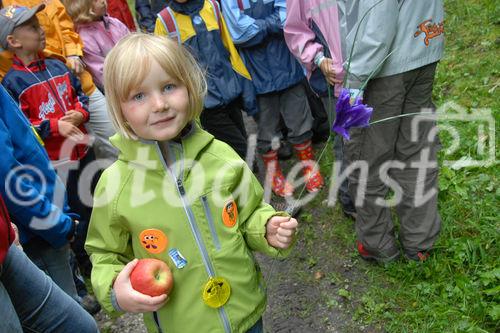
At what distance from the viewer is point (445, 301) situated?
2.89m

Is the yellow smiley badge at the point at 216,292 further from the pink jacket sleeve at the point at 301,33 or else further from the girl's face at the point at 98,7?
the girl's face at the point at 98,7

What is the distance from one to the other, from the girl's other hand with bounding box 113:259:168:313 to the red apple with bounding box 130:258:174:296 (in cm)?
2

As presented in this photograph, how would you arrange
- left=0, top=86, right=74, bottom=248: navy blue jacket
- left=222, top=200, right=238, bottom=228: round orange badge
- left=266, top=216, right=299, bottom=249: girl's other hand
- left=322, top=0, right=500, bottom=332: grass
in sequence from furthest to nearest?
left=322, top=0, right=500, bottom=332: grass, left=0, top=86, right=74, bottom=248: navy blue jacket, left=222, top=200, right=238, bottom=228: round orange badge, left=266, top=216, right=299, bottom=249: girl's other hand

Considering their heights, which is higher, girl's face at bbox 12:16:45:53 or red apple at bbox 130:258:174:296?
girl's face at bbox 12:16:45:53

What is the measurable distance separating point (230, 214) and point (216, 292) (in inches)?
11.6

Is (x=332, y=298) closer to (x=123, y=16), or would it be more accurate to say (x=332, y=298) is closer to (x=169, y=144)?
(x=169, y=144)

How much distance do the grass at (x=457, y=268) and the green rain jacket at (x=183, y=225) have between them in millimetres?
1303

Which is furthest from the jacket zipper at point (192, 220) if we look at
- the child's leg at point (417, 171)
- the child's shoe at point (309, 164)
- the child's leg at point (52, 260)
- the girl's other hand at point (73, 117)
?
the child's shoe at point (309, 164)

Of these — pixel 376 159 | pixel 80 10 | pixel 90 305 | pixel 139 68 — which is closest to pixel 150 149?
pixel 139 68

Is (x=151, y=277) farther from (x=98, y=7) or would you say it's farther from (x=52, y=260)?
(x=98, y=7)

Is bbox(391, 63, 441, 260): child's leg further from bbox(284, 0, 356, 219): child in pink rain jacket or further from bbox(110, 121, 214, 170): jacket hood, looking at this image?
bbox(110, 121, 214, 170): jacket hood

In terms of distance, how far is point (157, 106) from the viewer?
69.7 inches

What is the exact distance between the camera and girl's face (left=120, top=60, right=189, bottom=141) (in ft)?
5.87

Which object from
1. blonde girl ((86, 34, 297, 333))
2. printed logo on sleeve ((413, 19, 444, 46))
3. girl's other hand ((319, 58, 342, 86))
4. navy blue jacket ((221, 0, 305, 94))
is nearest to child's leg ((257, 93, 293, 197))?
navy blue jacket ((221, 0, 305, 94))
